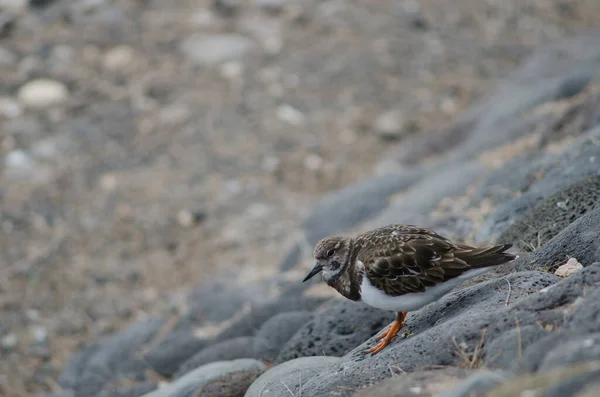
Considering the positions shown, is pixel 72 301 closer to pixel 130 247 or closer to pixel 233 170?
pixel 130 247

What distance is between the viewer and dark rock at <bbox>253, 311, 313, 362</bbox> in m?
7.01

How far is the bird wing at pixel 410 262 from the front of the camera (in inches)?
203

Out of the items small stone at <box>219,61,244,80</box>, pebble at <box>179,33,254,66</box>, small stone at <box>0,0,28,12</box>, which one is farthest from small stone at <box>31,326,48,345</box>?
small stone at <box>0,0,28,12</box>

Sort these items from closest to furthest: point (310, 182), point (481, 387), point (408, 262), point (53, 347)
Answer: point (481, 387) → point (408, 262) → point (53, 347) → point (310, 182)

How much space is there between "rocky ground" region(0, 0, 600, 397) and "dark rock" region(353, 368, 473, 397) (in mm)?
19

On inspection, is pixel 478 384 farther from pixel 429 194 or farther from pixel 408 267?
pixel 429 194

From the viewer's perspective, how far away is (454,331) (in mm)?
4434

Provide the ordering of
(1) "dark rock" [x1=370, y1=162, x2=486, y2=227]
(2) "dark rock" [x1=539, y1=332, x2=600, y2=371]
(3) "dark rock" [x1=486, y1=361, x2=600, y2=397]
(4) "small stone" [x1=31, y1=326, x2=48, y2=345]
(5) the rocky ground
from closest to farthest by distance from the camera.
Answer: (3) "dark rock" [x1=486, y1=361, x2=600, y2=397]
(2) "dark rock" [x1=539, y1=332, x2=600, y2=371]
(5) the rocky ground
(1) "dark rock" [x1=370, y1=162, x2=486, y2=227]
(4) "small stone" [x1=31, y1=326, x2=48, y2=345]

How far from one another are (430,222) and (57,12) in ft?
33.3

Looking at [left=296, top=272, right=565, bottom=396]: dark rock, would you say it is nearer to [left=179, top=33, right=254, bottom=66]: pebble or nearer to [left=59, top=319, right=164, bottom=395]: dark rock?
[left=59, top=319, right=164, bottom=395]: dark rock

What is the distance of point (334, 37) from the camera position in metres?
15.2

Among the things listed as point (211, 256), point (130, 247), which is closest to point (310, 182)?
point (211, 256)

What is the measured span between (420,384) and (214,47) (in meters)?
11.8

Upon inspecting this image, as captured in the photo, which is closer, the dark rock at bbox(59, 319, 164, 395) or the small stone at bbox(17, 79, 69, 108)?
the dark rock at bbox(59, 319, 164, 395)
